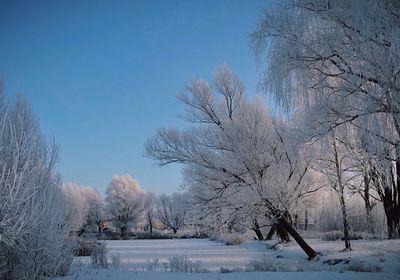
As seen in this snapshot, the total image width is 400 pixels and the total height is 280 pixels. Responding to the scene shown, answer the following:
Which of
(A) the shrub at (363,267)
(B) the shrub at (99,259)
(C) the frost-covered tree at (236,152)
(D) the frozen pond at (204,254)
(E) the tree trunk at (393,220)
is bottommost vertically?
(D) the frozen pond at (204,254)

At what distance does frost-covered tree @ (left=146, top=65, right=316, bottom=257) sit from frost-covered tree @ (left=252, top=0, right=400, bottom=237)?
5.92 meters

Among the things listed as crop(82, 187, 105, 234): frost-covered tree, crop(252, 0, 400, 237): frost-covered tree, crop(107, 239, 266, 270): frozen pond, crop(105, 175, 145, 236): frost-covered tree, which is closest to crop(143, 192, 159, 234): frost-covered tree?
crop(105, 175, 145, 236): frost-covered tree

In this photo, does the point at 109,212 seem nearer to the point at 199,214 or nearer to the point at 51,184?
the point at 199,214

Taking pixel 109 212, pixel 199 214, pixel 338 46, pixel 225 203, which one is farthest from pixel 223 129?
pixel 109 212

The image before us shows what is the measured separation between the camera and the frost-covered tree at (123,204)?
61906 millimetres

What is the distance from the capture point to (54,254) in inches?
275

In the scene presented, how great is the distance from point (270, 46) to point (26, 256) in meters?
6.48

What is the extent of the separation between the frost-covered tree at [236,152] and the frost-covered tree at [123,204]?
46.1 metres

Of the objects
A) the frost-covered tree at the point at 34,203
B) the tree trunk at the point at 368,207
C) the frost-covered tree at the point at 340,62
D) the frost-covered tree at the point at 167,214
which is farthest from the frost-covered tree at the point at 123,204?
the frost-covered tree at the point at 340,62

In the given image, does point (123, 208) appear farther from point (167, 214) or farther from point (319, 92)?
point (319, 92)

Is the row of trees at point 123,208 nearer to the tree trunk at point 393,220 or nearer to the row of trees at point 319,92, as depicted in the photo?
the tree trunk at point 393,220

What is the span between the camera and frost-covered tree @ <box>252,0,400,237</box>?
6008 millimetres

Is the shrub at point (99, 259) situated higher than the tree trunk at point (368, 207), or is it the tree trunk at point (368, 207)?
the tree trunk at point (368, 207)

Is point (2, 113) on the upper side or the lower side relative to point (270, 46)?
lower
